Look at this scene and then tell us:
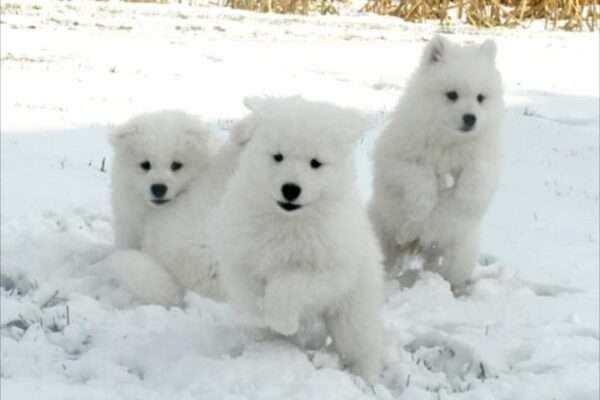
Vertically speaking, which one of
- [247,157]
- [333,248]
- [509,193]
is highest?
[247,157]

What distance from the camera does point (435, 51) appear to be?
5.93 m

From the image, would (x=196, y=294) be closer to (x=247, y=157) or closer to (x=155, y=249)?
(x=155, y=249)

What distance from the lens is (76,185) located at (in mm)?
7133

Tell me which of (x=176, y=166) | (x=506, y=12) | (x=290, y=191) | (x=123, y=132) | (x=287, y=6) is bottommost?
(x=287, y=6)

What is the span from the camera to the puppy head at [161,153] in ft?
18.0

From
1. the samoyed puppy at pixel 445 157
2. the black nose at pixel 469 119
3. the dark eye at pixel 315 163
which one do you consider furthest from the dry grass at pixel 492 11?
the dark eye at pixel 315 163

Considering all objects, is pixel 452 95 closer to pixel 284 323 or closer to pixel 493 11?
pixel 284 323

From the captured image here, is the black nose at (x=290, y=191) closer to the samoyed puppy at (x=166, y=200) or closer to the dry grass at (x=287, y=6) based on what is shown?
the samoyed puppy at (x=166, y=200)

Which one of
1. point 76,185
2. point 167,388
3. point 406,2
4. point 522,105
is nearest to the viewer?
point 167,388

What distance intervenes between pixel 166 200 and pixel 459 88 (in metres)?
1.71

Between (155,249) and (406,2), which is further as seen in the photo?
(406,2)

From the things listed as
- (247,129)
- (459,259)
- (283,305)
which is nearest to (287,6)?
(459,259)

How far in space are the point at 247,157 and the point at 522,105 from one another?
24.3ft

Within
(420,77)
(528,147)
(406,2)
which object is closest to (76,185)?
(420,77)
